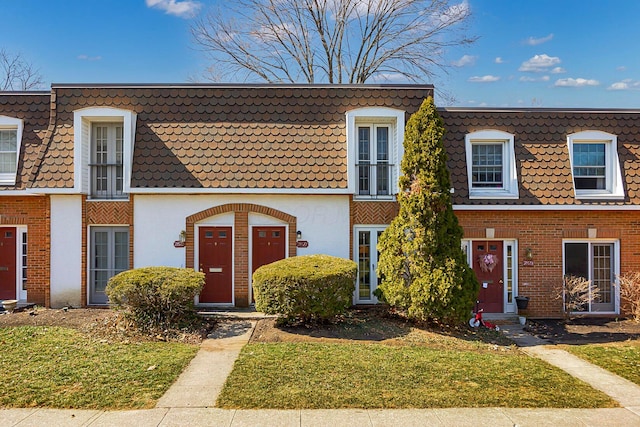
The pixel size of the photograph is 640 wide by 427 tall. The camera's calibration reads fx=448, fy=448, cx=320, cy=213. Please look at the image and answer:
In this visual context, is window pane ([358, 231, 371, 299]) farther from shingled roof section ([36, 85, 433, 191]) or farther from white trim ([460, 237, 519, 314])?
white trim ([460, 237, 519, 314])

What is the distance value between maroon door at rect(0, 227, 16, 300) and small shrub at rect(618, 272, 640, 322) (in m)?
17.0

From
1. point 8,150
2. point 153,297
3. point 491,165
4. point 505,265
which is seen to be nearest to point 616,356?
point 505,265

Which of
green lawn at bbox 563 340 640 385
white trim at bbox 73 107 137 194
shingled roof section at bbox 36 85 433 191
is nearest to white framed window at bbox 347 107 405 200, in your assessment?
shingled roof section at bbox 36 85 433 191

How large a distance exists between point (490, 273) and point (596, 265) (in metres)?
3.13

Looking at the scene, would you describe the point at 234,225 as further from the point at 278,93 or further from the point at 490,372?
the point at 490,372

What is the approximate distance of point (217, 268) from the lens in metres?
12.4

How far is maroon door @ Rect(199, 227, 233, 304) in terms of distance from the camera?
487 inches

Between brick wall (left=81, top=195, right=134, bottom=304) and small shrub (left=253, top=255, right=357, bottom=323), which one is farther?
brick wall (left=81, top=195, right=134, bottom=304)

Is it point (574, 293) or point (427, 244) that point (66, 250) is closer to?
point (427, 244)

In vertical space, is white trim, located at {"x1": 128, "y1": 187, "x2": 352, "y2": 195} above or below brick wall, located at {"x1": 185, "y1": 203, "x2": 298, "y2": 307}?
above

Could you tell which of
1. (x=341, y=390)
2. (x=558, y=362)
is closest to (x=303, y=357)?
(x=341, y=390)

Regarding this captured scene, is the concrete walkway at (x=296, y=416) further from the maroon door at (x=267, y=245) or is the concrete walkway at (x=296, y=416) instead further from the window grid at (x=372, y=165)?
the window grid at (x=372, y=165)

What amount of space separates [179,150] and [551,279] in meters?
11.0

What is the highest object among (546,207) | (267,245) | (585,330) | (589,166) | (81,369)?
(589,166)
